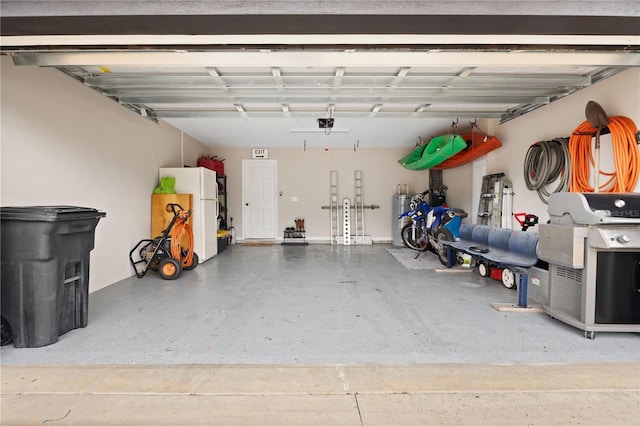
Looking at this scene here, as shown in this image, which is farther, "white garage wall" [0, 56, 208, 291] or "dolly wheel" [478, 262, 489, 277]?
"dolly wheel" [478, 262, 489, 277]

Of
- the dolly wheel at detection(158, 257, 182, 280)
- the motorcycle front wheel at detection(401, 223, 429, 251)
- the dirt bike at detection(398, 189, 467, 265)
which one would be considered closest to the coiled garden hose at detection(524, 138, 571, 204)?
the dirt bike at detection(398, 189, 467, 265)

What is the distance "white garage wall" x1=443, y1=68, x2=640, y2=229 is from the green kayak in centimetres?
74

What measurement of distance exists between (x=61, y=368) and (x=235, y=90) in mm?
3130

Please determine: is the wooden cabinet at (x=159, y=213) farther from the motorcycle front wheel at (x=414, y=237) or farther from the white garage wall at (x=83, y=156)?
the motorcycle front wheel at (x=414, y=237)

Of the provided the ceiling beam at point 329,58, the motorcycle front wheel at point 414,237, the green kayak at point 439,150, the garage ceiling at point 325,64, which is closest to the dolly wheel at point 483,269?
the motorcycle front wheel at point 414,237

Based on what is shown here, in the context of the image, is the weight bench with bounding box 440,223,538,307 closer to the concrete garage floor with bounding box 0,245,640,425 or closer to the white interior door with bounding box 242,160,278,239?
the concrete garage floor with bounding box 0,245,640,425

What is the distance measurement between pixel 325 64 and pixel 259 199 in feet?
18.3

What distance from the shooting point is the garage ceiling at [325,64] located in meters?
1.58

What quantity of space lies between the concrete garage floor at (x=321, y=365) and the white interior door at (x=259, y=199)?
4429 mm

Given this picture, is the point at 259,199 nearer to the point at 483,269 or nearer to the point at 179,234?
the point at 179,234

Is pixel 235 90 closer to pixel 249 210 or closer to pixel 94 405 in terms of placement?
pixel 94 405

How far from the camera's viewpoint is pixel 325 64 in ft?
8.03

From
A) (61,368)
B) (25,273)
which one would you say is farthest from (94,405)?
(25,273)

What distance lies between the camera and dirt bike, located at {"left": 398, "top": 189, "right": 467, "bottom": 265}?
4.86 m
